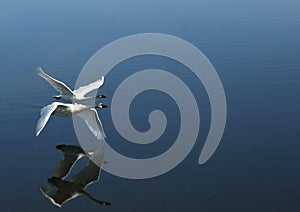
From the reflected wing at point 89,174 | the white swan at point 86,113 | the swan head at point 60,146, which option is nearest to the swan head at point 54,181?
the reflected wing at point 89,174

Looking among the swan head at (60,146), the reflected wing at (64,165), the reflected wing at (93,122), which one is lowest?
the reflected wing at (64,165)

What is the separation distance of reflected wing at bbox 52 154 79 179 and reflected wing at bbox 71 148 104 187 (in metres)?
0.17

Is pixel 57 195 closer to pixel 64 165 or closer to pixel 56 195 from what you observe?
pixel 56 195

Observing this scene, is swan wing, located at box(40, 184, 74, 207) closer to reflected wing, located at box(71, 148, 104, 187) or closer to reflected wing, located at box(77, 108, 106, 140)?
reflected wing, located at box(71, 148, 104, 187)

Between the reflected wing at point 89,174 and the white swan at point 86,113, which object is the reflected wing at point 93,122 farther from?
the reflected wing at point 89,174

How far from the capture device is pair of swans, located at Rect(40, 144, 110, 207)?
6.47 m

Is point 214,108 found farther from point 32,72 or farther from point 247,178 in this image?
point 32,72

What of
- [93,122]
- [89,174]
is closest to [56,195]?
[89,174]

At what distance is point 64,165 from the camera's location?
23.1 feet

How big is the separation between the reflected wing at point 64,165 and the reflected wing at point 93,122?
1.67 feet

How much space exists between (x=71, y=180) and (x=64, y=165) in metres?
0.36

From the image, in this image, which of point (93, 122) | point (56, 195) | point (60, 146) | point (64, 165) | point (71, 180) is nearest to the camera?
point (56, 195)

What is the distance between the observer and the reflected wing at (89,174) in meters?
6.73

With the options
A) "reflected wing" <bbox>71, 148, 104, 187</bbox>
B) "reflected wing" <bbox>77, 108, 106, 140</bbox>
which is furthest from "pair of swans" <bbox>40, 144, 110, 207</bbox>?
"reflected wing" <bbox>77, 108, 106, 140</bbox>
